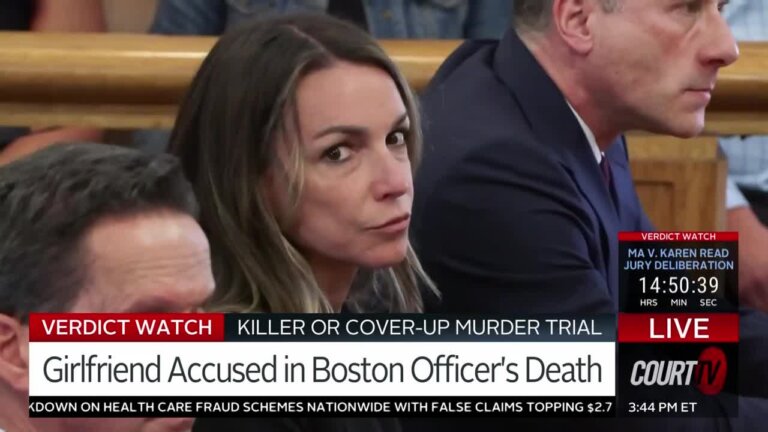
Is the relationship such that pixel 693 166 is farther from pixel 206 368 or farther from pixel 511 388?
pixel 206 368

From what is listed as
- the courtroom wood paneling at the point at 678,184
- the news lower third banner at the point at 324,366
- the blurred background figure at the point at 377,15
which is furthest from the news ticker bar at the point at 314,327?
the blurred background figure at the point at 377,15

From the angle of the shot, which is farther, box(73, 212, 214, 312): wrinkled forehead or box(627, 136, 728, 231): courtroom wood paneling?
box(627, 136, 728, 231): courtroom wood paneling

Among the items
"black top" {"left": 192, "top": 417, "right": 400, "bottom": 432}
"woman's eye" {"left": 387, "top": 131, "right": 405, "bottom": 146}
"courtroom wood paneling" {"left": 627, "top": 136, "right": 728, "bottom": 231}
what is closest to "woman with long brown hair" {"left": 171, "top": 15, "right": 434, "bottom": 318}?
"woman's eye" {"left": 387, "top": 131, "right": 405, "bottom": 146}

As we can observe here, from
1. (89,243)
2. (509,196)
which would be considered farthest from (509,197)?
(89,243)

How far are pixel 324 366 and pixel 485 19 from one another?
33cm

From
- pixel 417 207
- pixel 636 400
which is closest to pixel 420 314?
pixel 417 207

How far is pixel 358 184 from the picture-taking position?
1.29 m

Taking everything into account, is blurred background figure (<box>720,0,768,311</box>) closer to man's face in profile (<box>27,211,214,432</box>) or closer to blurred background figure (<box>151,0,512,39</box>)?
blurred background figure (<box>151,0,512,39</box>)

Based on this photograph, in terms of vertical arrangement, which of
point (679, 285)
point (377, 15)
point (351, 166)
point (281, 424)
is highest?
point (377, 15)

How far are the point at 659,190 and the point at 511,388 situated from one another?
0.74ft

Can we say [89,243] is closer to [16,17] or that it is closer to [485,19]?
[16,17]

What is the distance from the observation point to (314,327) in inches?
51.9

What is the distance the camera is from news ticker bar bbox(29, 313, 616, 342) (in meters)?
1.30

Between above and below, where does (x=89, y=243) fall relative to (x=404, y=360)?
above
